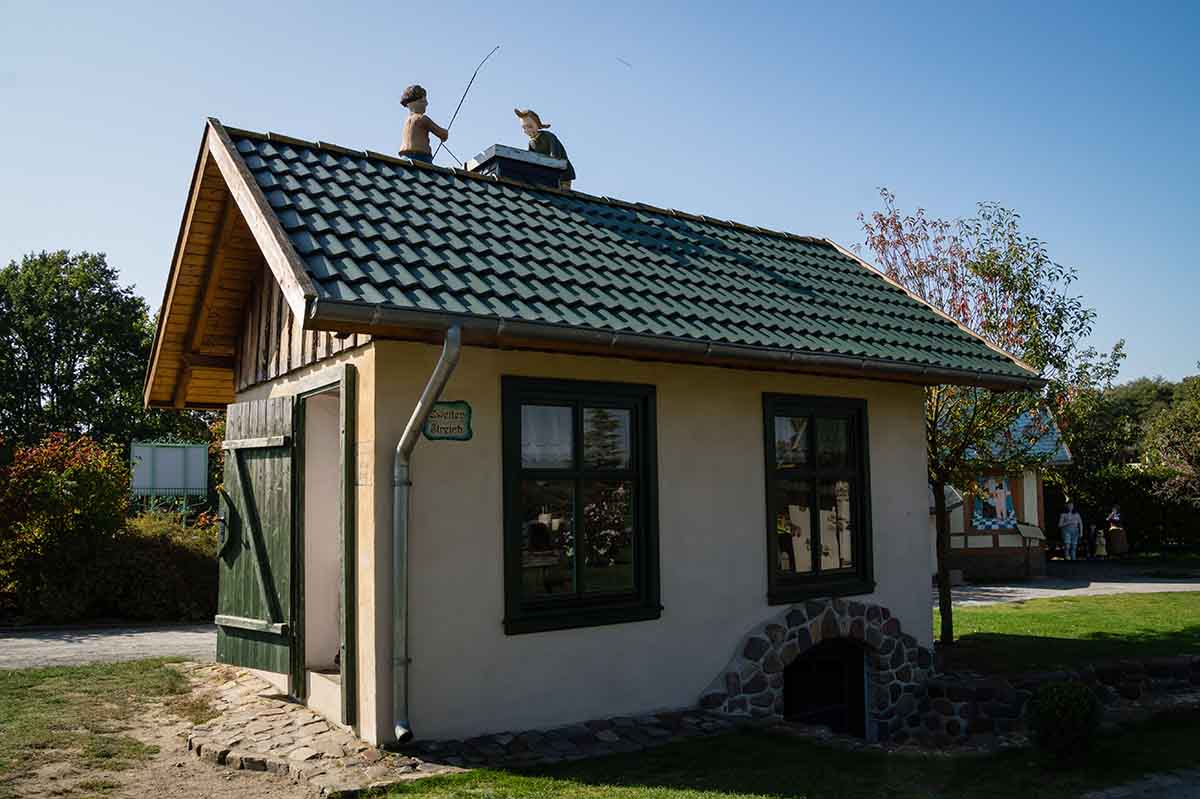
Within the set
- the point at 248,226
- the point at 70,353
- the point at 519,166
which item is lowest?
the point at 248,226

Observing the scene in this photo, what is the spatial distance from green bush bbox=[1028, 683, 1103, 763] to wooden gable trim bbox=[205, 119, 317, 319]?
549 cm

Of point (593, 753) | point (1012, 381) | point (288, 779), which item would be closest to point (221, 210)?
point (288, 779)

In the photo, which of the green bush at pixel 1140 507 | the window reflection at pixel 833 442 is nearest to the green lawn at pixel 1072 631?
the window reflection at pixel 833 442

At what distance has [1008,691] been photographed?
8.43m

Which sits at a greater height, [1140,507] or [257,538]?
[257,538]

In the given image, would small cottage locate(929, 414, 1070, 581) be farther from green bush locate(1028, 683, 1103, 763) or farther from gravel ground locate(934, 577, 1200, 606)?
green bush locate(1028, 683, 1103, 763)

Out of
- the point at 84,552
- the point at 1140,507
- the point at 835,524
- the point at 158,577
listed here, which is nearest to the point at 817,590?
the point at 835,524

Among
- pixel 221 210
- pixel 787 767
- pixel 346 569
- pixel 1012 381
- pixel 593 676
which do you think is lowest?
pixel 787 767

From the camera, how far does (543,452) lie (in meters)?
7.10

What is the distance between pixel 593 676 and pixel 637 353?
2.38 meters

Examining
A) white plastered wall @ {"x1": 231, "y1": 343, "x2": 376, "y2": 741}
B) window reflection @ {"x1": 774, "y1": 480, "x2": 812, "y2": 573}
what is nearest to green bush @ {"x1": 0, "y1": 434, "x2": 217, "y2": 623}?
white plastered wall @ {"x1": 231, "y1": 343, "x2": 376, "y2": 741}

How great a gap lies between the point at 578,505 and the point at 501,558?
777 mm

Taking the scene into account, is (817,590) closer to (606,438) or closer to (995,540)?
(606,438)

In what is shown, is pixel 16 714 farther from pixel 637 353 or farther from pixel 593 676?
pixel 637 353
